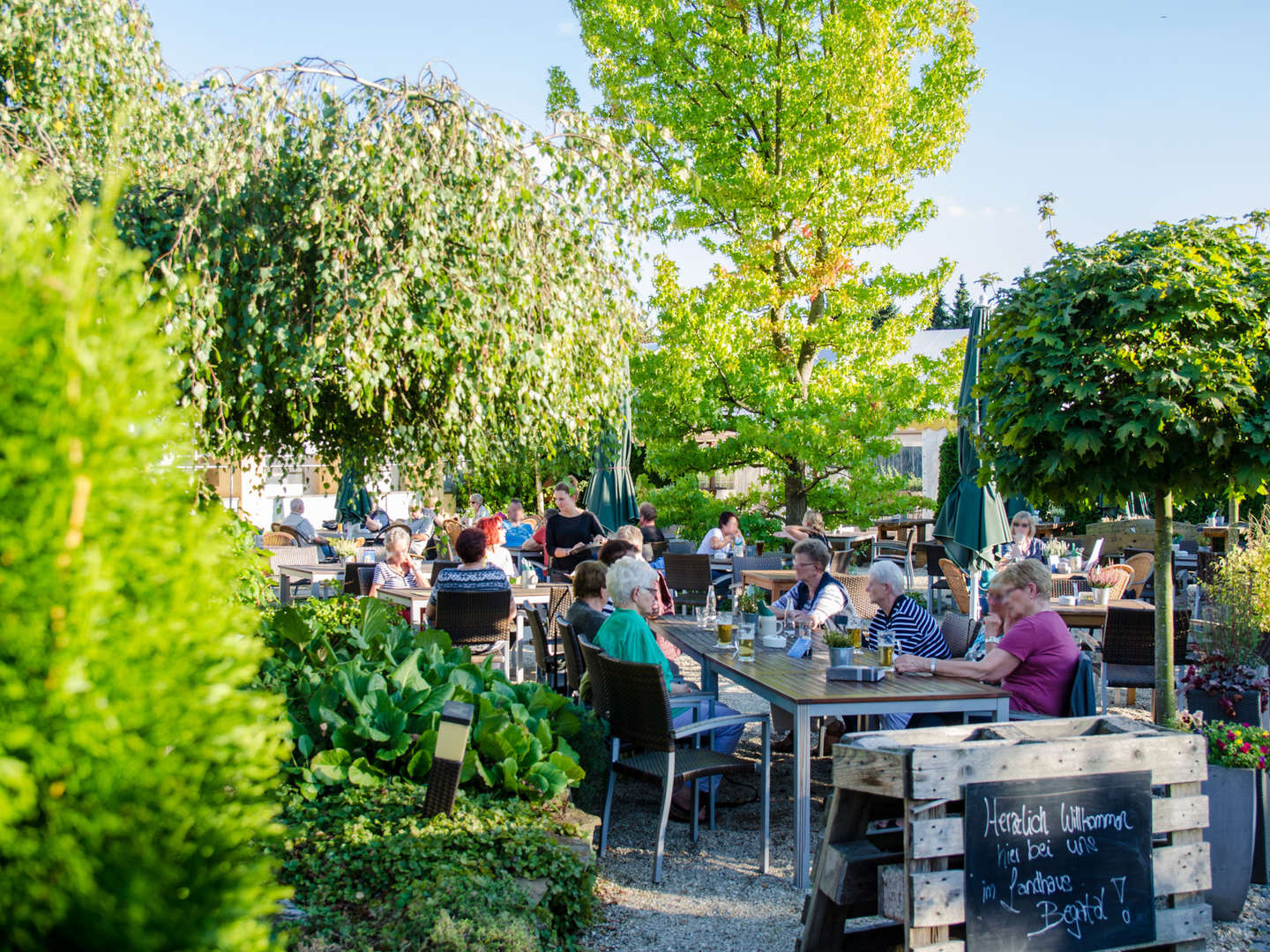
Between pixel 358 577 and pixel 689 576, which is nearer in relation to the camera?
pixel 358 577

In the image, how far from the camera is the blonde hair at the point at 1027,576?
4516 mm

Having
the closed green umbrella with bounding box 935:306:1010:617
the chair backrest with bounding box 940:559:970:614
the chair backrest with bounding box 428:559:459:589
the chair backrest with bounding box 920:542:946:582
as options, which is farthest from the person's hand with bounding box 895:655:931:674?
the chair backrest with bounding box 920:542:946:582

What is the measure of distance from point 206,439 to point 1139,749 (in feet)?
13.2

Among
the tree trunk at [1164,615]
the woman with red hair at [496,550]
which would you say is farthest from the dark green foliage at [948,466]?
the tree trunk at [1164,615]

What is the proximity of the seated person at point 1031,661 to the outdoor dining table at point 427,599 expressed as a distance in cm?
382

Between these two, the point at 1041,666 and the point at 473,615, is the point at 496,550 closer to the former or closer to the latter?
the point at 473,615

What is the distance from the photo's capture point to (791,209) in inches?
513

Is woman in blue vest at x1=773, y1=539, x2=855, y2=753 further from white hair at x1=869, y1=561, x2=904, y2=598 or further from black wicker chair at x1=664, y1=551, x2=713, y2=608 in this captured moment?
black wicker chair at x1=664, y1=551, x2=713, y2=608

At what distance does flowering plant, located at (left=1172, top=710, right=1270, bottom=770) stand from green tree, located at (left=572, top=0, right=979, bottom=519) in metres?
8.26

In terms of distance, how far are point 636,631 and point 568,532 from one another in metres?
4.74

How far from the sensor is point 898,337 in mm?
13234

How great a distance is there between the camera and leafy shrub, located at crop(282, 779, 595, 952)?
2799mm

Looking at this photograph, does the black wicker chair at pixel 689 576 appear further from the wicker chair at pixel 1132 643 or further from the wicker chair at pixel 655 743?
the wicker chair at pixel 655 743

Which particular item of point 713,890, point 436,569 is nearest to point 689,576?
point 436,569
